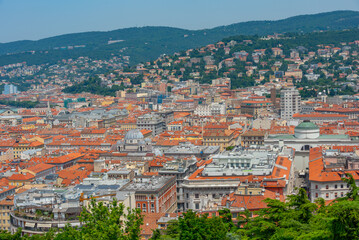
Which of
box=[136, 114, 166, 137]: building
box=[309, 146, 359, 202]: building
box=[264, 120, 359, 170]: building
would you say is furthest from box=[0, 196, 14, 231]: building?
box=[136, 114, 166, 137]: building

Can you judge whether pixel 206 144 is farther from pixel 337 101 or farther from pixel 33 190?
pixel 337 101

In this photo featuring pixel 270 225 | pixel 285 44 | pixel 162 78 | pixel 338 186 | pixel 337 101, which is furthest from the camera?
pixel 285 44

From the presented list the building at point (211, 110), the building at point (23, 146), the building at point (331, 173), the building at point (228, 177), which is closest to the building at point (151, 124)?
the building at point (211, 110)

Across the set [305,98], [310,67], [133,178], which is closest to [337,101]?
[305,98]

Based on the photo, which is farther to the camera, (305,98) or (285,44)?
(285,44)

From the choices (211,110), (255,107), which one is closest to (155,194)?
(255,107)

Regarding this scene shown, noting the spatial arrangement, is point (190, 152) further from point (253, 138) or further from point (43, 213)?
point (43, 213)
